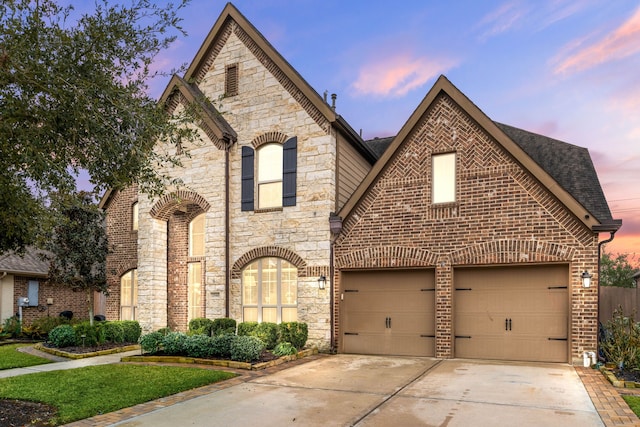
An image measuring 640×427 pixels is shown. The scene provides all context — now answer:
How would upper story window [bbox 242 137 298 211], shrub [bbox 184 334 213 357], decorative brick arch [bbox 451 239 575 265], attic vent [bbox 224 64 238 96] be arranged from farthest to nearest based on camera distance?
attic vent [bbox 224 64 238 96], upper story window [bbox 242 137 298 211], shrub [bbox 184 334 213 357], decorative brick arch [bbox 451 239 575 265]

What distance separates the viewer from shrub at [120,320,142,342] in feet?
49.7

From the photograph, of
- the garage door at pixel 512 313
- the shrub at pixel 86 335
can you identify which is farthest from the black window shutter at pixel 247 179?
the garage door at pixel 512 313

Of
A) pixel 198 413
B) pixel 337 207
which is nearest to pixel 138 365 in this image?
pixel 198 413

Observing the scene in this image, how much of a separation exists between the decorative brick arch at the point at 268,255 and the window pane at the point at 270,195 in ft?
4.36

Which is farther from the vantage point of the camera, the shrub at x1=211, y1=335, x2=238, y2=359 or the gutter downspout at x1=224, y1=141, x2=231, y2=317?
the gutter downspout at x1=224, y1=141, x2=231, y2=317

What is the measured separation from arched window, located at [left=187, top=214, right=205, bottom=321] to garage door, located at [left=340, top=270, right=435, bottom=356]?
18.5 ft

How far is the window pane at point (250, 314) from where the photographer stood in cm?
1444

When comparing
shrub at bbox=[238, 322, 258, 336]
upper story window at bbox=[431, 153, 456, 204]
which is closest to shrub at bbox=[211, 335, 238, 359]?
shrub at bbox=[238, 322, 258, 336]

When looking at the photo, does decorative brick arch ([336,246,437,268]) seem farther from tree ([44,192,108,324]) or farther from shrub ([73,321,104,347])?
tree ([44,192,108,324])

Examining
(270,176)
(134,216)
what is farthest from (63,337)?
(270,176)

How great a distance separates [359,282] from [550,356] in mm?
5034

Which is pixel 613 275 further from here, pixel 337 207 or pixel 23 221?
pixel 23 221

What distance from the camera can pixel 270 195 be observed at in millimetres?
14719

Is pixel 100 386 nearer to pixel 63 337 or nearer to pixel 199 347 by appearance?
pixel 199 347
